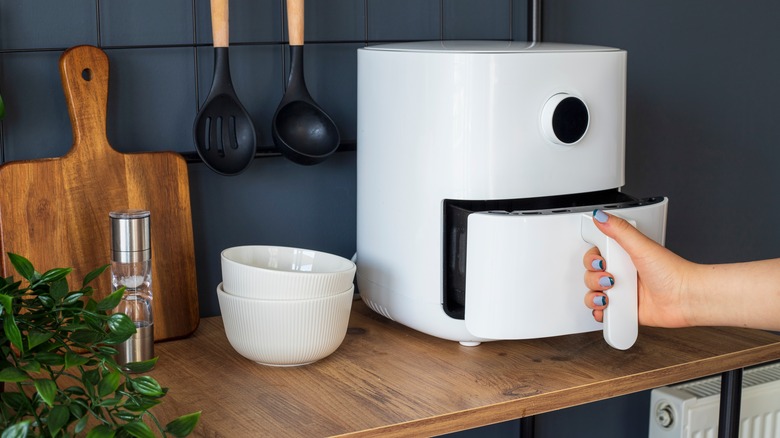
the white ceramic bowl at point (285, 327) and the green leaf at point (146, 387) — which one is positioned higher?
the green leaf at point (146, 387)

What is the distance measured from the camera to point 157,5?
119cm

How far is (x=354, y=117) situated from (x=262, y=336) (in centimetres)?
44

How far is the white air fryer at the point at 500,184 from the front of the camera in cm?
103

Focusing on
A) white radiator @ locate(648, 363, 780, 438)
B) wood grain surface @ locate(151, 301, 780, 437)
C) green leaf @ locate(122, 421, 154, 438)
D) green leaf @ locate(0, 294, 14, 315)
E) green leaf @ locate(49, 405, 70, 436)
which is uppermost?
green leaf @ locate(0, 294, 14, 315)

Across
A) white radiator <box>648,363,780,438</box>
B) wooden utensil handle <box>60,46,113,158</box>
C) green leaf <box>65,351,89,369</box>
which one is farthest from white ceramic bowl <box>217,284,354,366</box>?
white radiator <box>648,363,780,438</box>

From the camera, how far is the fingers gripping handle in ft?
3.33

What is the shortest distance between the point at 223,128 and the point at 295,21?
0.56ft

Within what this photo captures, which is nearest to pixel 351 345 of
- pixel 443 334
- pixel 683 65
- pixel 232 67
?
pixel 443 334

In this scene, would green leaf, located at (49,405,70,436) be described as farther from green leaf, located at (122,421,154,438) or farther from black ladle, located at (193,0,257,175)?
black ladle, located at (193,0,257,175)

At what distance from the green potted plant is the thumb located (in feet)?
1.66

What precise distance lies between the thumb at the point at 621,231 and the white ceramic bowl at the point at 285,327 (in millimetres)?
301

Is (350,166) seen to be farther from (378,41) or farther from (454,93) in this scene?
(454,93)

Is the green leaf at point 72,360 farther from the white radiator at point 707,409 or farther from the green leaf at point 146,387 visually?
the white radiator at point 707,409

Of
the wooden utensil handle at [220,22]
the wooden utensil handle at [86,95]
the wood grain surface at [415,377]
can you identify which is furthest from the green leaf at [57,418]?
the wooden utensil handle at [220,22]
